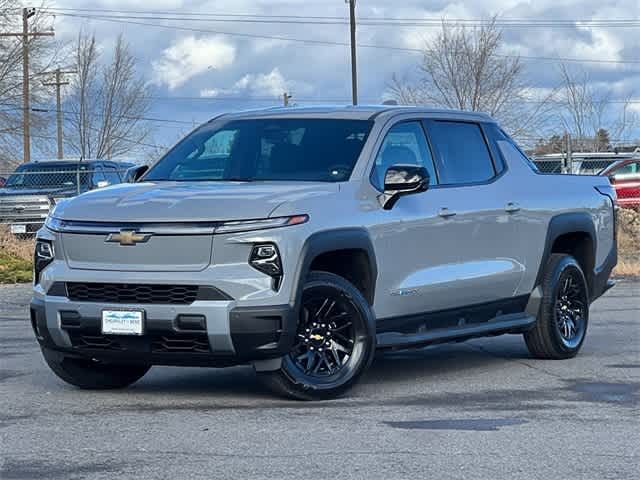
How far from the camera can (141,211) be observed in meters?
8.04

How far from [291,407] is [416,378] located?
5.46 feet

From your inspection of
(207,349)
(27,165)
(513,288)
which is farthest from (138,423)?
(27,165)

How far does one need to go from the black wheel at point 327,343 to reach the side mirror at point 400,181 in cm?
71

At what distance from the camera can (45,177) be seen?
85.9 ft

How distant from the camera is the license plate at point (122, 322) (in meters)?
7.91

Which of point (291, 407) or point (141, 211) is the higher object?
point (141, 211)

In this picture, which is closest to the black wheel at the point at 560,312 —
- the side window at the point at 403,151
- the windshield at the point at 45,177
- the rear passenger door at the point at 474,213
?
the rear passenger door at the point at 474,213

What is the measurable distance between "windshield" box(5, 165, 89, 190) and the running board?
16484 mm

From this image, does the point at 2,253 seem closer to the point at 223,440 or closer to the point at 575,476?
the point at 223,440

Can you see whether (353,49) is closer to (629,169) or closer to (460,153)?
(629,169)

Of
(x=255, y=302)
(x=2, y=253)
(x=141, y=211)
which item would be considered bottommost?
(x=2, y=253)

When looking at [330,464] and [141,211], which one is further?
[141,211]

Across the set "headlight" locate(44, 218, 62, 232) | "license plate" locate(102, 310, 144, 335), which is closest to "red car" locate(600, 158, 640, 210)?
"headlight" locate(44, 218, 62, 232)

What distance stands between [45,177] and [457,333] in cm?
1797
